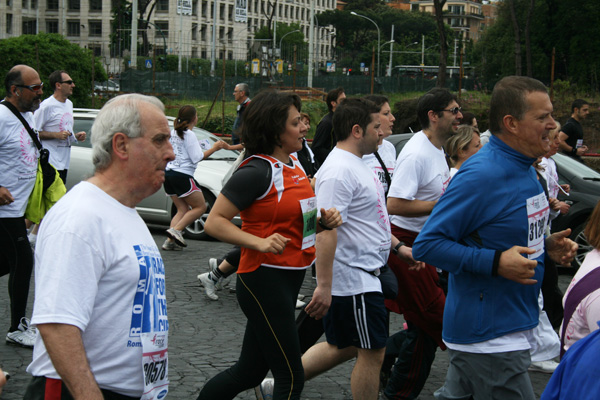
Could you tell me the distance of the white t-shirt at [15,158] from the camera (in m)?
5.78

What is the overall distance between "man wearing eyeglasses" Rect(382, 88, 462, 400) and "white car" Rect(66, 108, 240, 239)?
224 inches

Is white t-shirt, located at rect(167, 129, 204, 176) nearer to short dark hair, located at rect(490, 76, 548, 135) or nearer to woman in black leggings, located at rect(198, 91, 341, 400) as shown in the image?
woman in black leggings, located at rect(198, 91, 341, 400)

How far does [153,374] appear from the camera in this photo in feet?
8.06

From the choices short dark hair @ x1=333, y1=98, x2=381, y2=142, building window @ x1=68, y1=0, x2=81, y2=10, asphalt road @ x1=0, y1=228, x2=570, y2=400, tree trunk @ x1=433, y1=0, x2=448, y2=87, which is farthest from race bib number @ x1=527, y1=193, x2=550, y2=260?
building window @ x1=68, y1=0, x2=81, y2=10

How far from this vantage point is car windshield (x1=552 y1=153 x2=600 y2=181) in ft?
30.4

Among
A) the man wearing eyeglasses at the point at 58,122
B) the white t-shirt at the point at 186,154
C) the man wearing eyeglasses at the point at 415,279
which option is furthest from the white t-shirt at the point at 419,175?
the man wearing eyeglasses at the point at 58,122

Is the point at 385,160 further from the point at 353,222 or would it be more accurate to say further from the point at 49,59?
the point at 49,59

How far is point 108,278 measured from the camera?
235cm

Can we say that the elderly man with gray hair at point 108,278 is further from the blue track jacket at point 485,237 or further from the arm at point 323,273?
the arm at point 323,273

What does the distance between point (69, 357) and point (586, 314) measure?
1937 mm

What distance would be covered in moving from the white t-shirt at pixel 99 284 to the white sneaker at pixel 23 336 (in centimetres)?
338

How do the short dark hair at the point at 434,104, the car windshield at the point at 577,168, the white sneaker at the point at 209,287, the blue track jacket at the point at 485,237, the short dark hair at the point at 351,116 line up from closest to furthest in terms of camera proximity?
the blue track jacket at the point at 485,237
the short dark hair at the point at 351,116
the short dark hair at the point at 434,104
the white sneaker at the point at 209,287
the car windshield at the point at 577,168

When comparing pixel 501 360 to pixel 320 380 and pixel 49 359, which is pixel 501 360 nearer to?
pixel 49 359

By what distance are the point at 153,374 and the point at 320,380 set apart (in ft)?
9.79
